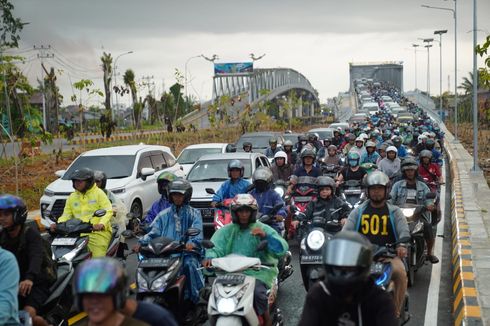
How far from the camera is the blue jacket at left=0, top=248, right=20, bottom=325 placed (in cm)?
469

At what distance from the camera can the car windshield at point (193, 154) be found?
1922 cm

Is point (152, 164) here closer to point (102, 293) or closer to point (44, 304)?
point (44, 304)

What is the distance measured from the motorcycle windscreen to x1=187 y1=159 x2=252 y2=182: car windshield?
10.5m

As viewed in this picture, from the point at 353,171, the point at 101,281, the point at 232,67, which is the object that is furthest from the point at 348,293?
the point at 232,67

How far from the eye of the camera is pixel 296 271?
35.1 ft

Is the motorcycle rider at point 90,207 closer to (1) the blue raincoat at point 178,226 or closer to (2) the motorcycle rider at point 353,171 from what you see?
(1) the blue raincoat at point 178,226

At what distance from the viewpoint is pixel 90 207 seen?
28.3 ft

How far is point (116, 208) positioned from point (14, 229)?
10.8 ft

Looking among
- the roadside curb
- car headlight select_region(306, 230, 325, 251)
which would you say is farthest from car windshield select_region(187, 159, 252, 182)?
car headlight select_region(306, 230, 325, 251)

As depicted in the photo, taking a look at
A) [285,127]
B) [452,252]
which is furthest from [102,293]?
[285,127]

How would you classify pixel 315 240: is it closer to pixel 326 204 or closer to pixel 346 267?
pixel 326 204

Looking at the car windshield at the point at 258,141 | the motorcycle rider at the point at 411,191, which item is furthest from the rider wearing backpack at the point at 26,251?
the car windshield at the point at 258,141

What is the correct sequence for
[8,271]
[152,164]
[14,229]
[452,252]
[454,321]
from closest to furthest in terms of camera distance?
[8,271], [14,229], [454,321], [452,252], [152,164]

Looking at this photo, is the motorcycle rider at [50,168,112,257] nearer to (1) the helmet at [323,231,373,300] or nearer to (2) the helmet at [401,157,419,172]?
(2) the helmet at [401,157,419,172]
